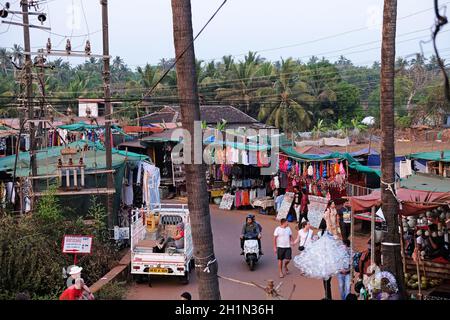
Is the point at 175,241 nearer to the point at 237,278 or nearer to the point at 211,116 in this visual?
the point at 237,278

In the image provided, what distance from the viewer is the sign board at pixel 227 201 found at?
24984 mm

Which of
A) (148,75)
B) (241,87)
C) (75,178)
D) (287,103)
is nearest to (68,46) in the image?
(75,178)

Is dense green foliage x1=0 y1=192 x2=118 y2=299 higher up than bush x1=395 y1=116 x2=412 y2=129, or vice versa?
bush x1=395 y1=116 x2=412 y2=129

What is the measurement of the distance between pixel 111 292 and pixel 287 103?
35499mm

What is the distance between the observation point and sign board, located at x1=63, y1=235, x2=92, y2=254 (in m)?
12.0

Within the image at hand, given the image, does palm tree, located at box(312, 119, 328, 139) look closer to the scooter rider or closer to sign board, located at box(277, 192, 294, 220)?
sign board, located at box(277, 192, 294, 220)

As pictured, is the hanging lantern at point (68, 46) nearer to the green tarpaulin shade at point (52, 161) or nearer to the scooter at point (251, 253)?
the green tarpaulin shade at point (52, 161)

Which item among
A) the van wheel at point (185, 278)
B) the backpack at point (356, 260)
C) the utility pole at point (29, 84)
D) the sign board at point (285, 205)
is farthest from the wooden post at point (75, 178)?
the sign board at point (285, 205)

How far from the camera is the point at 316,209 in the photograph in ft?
66.9

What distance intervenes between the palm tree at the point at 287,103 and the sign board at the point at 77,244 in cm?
3516

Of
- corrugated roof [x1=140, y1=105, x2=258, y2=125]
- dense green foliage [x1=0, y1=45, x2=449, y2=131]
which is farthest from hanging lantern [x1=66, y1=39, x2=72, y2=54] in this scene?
dense green foliage [x1=0, y1=45, x2=449, y2=131]

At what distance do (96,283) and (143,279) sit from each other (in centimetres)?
147

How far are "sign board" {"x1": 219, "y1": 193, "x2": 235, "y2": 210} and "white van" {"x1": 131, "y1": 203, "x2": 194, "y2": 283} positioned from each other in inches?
395

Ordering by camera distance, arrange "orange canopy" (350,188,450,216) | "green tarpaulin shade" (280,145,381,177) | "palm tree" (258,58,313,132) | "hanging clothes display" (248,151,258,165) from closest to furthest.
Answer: "orange canopy" (350,188,450,216) < "green tarpaulin shade" (280,145,381,177) < "hanging clothes display" (248,151,258,165) < "palm tree" (258,58,313,132)
